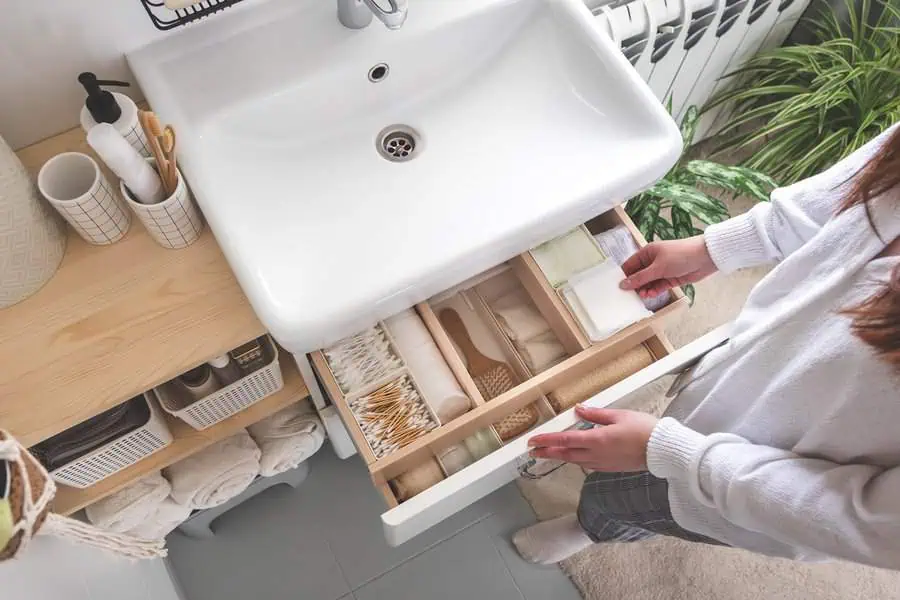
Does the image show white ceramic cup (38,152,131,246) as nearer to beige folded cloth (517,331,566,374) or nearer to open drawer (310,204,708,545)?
open drawer (310,204,708,545)

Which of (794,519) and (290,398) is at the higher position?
(290,398)

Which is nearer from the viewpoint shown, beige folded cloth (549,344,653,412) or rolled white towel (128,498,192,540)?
beige folded cloth (549,344,653,412)

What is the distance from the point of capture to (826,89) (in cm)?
145

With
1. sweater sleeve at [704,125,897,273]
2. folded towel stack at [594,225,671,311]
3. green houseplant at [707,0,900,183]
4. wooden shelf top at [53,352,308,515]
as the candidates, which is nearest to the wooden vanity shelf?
wooden shelf top at [53,352,308,515]

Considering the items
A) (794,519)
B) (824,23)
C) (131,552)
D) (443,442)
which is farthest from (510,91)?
(824,23)

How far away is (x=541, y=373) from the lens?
3.08 ft

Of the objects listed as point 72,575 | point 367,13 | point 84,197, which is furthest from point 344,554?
point 367,13

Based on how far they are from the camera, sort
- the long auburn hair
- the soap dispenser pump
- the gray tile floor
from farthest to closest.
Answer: the gray tile floor
the soap dispenser pump
the long auburn hair

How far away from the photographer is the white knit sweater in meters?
0.68

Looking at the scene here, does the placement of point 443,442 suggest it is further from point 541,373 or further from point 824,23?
point 824,23

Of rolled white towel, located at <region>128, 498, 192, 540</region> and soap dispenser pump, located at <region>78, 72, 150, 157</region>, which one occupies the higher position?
soap dispenser pump, located at <region>78, 72, 150, 157</region>

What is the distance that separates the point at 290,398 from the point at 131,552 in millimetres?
294

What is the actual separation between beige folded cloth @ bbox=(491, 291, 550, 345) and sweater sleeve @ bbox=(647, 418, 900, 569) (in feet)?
0.80

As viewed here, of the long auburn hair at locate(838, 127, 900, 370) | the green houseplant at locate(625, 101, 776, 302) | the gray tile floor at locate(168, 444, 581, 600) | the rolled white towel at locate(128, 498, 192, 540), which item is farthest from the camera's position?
the gray tile floor at locate(168, 444, 581, 600)
